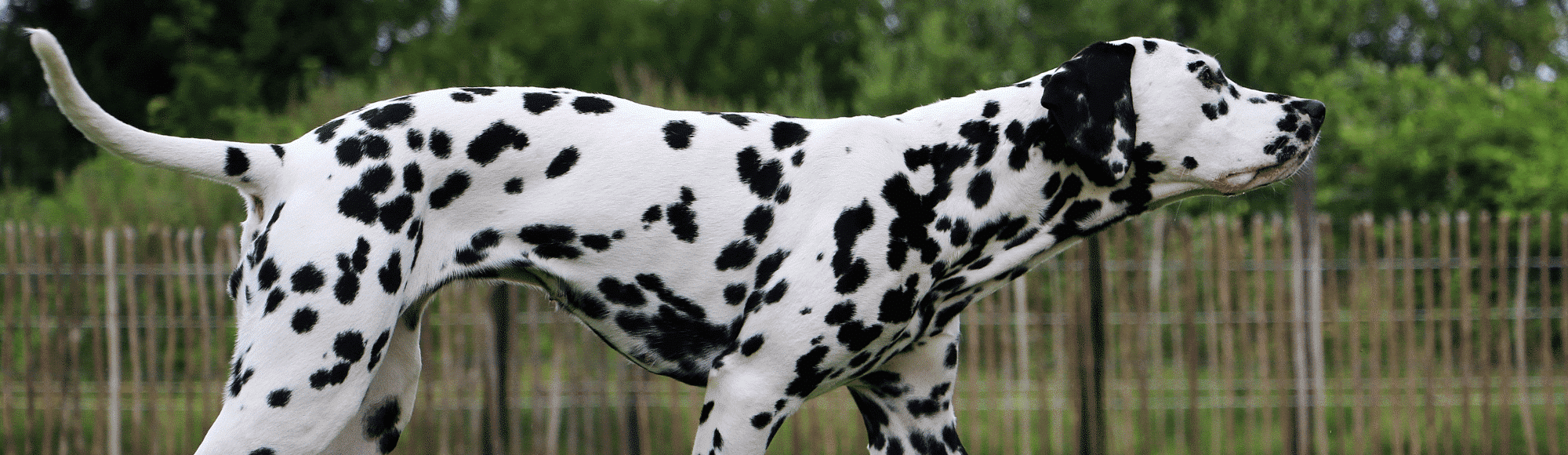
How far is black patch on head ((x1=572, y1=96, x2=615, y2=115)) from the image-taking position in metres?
2.51

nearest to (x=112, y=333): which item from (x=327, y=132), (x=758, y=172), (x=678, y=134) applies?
(x=327, y=132)

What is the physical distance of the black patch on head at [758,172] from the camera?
248cm

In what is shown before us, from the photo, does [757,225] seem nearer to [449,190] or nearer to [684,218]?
[684,218]

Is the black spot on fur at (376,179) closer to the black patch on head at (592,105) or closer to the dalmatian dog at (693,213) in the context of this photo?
the dalmatian dog at (693,213)

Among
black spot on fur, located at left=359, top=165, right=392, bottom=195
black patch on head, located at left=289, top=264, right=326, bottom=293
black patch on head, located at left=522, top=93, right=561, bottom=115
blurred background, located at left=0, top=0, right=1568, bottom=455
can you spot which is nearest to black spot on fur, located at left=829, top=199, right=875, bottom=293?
black patch on head, located at left=522, top=93, right=561, bottom=115

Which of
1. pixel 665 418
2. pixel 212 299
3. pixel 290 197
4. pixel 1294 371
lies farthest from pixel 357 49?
pixel 290 197

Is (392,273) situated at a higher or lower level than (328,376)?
higher

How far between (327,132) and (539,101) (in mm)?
441

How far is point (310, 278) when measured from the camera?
2.20 metres

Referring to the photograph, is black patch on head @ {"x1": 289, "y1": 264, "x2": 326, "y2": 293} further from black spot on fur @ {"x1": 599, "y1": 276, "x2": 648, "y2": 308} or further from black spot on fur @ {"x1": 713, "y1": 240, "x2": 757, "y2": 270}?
black spot on fur @ {"x1": 713, "y1": 240, "x2": 757, "y2": 270}

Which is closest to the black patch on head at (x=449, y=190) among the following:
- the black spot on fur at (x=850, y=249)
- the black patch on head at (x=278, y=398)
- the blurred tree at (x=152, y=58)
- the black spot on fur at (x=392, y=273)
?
the black spot on fur at (x=392, y=273)

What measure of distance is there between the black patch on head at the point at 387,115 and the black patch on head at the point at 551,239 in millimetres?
338

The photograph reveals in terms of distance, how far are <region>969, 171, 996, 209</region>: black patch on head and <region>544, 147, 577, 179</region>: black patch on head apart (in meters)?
0.88

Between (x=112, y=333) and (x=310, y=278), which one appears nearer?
(x=310, y=278)
